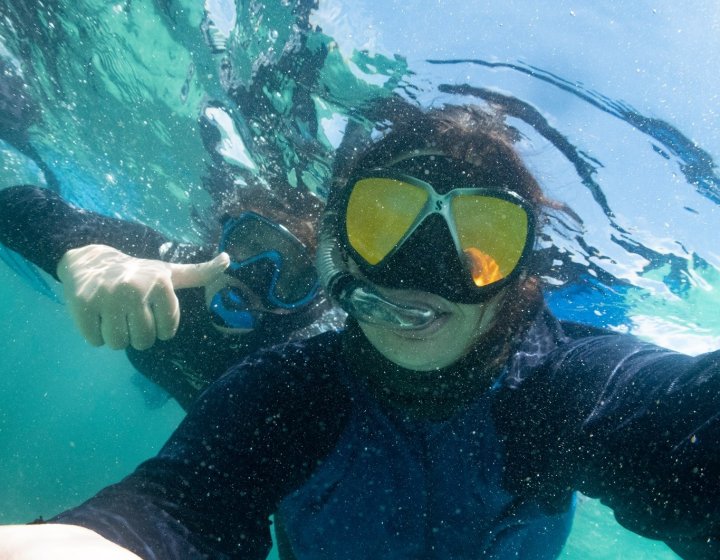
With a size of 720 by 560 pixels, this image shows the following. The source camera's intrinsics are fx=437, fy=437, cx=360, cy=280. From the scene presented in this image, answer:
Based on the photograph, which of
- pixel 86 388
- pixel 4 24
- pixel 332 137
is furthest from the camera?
pixel 86 388

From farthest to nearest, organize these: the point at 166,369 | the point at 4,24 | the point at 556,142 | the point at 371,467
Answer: the point at 4,24 < the point at 166,369 < the point at 556,142 < the point at 371,467

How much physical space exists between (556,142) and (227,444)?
5117 millimetres

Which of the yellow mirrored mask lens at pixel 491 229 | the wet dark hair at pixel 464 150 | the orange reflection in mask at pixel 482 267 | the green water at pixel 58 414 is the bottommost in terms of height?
the green water at pixel 58 414

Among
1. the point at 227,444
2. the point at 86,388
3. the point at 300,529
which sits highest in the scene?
the point at 227,444

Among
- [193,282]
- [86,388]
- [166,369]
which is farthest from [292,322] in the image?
[86,388]

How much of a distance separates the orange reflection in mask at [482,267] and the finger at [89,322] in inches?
111

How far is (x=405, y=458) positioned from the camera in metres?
2.89

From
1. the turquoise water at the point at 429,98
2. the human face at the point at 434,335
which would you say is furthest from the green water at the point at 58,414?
the human face at the point at 434,335

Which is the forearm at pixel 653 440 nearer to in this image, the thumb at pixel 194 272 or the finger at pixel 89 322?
the thumb at pixel 194 272

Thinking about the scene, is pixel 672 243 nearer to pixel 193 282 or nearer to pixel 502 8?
pixel 502 8

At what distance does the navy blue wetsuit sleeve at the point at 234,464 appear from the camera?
1.98 m

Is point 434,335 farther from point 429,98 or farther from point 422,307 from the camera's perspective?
point 429,98

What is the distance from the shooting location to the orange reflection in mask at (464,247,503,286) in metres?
2.97

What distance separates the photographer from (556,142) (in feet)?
17.9
